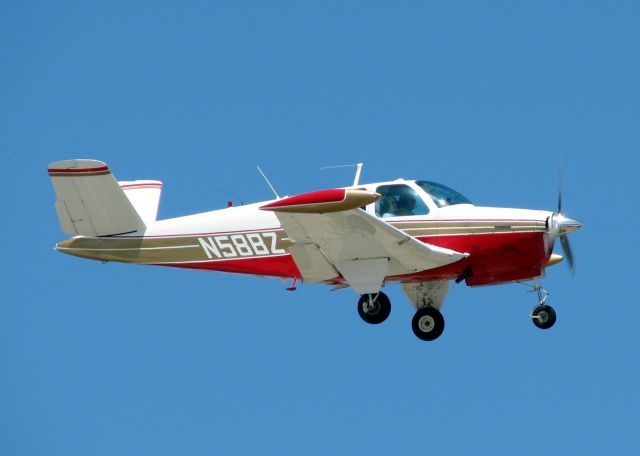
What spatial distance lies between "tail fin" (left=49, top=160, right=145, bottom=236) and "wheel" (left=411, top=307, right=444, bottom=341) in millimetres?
5267

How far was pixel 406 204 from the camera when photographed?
2047 cm

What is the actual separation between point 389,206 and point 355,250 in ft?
3.35

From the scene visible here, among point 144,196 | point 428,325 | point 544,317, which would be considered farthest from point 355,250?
point 144,196

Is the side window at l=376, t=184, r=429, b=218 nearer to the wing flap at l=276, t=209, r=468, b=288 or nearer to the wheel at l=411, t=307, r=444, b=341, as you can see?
the wing flap at l=276, t=209, r=468, b=288

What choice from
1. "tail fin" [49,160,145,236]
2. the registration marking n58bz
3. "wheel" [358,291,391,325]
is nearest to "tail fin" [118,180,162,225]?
"tail fin" [49,160,145,236]

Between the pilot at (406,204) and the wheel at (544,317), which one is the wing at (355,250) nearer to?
the pilot at (406,204)

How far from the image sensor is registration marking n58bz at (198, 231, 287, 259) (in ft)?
70.0

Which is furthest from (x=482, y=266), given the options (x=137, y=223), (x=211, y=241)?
(x=137, y=223)

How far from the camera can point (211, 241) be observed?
21.7 m

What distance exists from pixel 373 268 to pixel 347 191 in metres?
2.51

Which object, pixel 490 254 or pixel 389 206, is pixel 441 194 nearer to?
pixel 389 206

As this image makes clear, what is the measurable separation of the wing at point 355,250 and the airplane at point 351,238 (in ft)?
0.05

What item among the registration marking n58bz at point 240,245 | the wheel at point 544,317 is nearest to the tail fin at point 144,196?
the registration marking n58bz at point 240,245

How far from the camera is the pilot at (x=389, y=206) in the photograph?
67.1 feet
